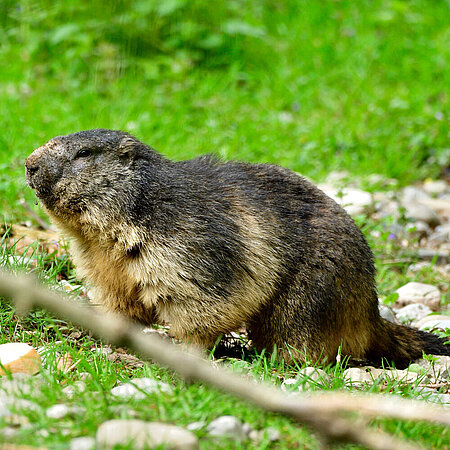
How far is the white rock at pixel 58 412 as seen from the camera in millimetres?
2808

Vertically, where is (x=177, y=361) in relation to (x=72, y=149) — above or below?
below

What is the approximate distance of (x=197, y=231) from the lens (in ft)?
13.2

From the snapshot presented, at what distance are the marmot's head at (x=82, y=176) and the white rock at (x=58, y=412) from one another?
1.38 meters

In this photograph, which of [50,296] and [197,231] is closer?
[50,296]

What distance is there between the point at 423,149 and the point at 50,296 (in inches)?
258

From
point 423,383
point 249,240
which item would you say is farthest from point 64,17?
point 423,383

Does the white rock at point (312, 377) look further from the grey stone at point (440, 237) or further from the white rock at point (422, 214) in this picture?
the white rock at point (422, 214)

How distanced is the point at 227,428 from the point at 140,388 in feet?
1.62

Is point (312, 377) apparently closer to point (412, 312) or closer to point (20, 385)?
point (20, 385)

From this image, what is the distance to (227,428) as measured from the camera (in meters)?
2.81

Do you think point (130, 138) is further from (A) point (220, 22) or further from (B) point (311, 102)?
(A) point (220, 22)

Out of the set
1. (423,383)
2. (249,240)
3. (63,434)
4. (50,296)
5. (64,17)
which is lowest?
(423,383)

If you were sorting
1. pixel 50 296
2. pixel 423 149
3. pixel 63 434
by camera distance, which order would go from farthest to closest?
1. pixel 423 149
2. pixel 63 434
3. pixel 50 296

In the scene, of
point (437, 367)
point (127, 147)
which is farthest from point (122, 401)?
point (437, 367)
